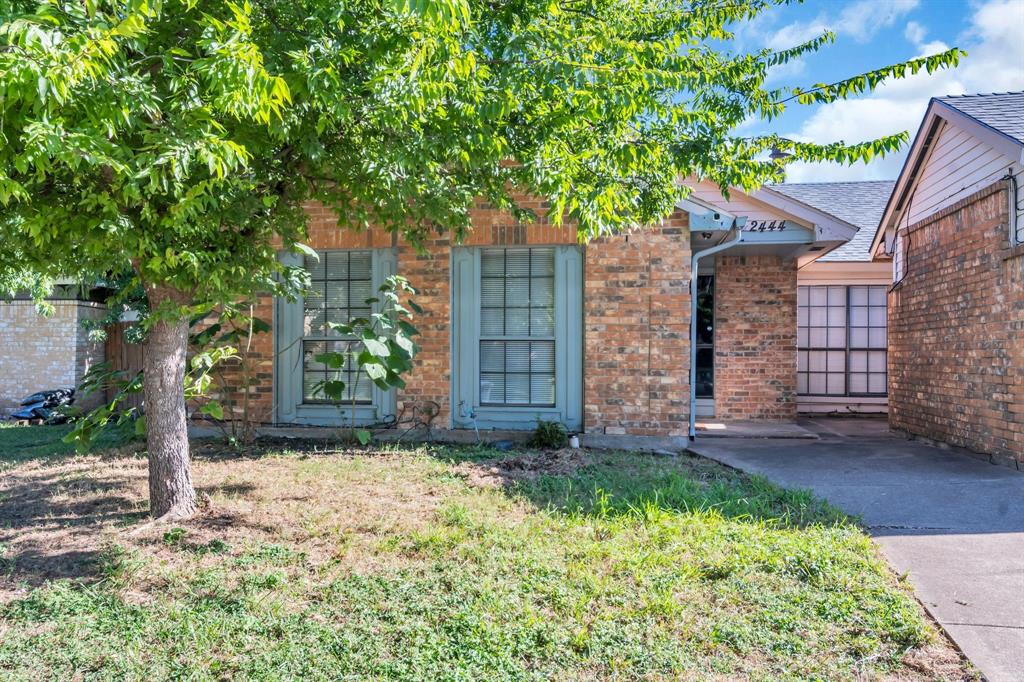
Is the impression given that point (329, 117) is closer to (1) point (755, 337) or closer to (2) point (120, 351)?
(1) point (755, 337)

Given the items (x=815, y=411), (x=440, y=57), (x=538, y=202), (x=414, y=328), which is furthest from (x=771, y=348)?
(x=440, y=57)

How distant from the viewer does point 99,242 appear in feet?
12.0

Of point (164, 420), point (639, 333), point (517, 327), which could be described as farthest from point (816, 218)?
point (164, 420)

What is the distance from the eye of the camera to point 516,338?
7.82m

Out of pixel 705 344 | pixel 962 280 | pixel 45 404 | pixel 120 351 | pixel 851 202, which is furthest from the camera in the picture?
pixel 851 202

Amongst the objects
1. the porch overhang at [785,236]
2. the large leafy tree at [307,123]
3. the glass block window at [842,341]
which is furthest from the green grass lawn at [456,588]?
the glass block window at [842,341]

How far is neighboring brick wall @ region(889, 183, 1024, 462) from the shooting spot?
260 inches

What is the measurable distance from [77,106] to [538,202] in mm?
5396

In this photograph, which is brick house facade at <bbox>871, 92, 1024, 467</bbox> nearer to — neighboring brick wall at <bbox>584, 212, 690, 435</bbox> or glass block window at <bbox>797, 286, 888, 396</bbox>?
glass block window at <bbox>797, 286, 888, 396</bbox>

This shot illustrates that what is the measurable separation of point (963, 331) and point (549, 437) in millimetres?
4869

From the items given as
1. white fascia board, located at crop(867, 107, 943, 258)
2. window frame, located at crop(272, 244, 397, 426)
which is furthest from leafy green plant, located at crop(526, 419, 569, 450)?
white fascia board, located at crop(867, 107, 943, 258)

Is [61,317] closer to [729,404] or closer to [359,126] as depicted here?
[359,126]

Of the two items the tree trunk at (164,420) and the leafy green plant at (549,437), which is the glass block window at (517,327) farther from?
the tree trunk at (164,420)

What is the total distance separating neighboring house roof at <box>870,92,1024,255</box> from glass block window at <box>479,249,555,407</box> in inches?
184
